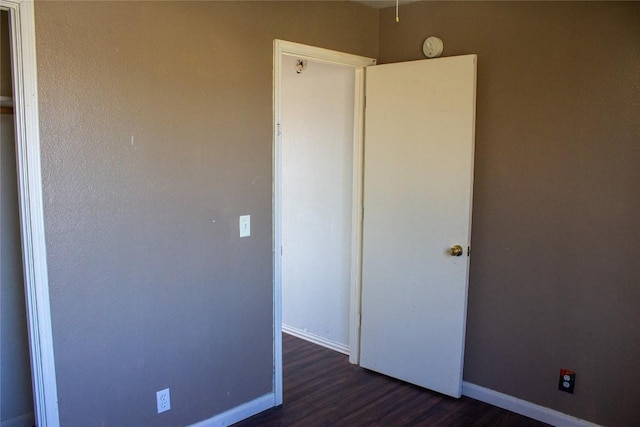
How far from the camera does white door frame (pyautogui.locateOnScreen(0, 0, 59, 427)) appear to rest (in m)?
1.81

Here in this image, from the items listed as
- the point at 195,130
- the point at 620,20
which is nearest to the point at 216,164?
the point at 195,130

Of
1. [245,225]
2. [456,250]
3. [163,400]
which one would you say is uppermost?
[245,225]

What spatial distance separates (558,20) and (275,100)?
5.00 ft

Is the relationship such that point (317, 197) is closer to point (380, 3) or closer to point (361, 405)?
point (380, 3)

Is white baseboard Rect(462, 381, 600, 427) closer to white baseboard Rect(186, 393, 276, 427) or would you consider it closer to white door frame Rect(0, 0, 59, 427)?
white baseboard Rect(186, 393, 276, 427)

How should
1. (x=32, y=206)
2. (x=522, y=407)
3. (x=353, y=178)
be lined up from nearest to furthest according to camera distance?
(x=32, y=206) < (x=522, y=407) < (x=353, y=178)

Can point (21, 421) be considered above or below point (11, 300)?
below

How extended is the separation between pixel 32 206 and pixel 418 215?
79.7 inches

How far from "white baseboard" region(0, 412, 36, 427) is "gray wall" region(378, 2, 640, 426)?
2.46 m

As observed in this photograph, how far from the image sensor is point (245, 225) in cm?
261

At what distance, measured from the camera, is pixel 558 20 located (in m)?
2.52

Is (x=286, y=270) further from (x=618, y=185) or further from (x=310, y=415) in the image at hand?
(x=618, y=185)

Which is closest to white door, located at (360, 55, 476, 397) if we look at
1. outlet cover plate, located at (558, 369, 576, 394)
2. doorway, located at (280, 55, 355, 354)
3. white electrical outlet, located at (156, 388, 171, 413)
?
doorway, located at (280, 55, 355, 354)

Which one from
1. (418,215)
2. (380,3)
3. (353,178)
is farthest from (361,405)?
(380,3)
